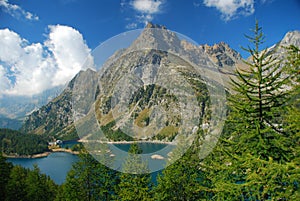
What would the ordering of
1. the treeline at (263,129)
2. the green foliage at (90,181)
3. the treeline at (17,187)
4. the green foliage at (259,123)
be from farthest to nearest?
1. the treeline at (17,187)
2. the green foliage at (90,181)
3. the green foliage at (259,123)
4. the treeline at (263,129)

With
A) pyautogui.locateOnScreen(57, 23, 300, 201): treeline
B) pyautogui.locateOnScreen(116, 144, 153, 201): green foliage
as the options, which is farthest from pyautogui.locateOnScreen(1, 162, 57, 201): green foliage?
pyautogui.locateOnScreen(57, 23, 300, 201): treeline

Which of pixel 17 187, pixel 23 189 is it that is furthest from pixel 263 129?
pixel 23 189

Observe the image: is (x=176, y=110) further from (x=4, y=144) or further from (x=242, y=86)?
(x=4, y=144)

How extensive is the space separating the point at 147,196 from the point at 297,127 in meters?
10.4

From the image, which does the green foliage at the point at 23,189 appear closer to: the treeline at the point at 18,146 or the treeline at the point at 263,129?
the treeline at the point at 263,129

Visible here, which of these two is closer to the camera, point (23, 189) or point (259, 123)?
point (259, 123)

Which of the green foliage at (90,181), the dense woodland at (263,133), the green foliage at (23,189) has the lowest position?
the green foliage at (23,189)

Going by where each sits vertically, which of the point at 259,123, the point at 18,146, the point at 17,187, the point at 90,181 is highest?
the point at 259,123

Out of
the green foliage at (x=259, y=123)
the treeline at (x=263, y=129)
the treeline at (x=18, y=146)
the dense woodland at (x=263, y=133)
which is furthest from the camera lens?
the treeline at (x=18, y=146)

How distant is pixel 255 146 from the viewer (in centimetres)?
631

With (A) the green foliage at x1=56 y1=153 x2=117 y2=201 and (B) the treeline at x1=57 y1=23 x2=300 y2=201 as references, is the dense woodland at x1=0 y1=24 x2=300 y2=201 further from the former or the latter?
(A) the green foliage at x1=56 y1=153 x2=117 y2=201

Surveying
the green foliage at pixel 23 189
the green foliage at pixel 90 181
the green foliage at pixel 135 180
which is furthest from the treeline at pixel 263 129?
the green foliage at pixel 23 189

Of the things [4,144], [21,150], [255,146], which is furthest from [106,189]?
[4,144]

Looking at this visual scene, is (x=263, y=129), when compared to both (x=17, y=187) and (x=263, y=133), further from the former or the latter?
(x=17, y=187)
